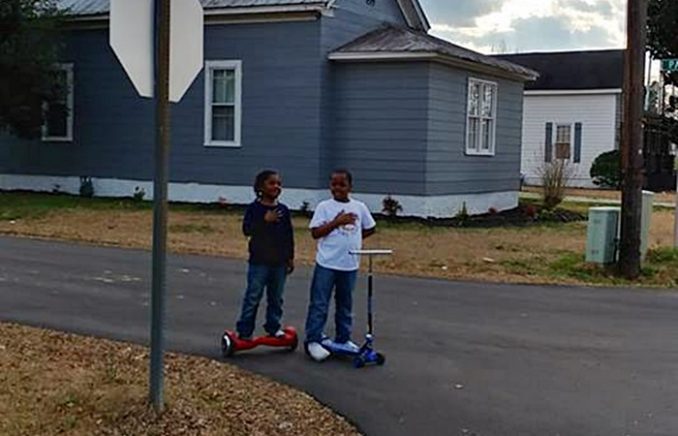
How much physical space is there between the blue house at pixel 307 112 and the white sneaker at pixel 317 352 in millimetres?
12834

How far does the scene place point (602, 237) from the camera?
44.3 feet

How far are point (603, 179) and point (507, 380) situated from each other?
3123 centimetres

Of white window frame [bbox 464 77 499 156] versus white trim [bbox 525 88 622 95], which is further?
white trim [bbox 525 88 622 95]

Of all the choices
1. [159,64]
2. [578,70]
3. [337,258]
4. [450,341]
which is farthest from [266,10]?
[578,70]

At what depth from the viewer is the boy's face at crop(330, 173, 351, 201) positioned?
7531 mm

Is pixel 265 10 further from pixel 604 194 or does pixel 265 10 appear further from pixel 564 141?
pixel 564 141

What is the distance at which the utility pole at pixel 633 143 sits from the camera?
1304 cm

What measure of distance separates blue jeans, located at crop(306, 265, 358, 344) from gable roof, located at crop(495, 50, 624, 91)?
3283 centimetres

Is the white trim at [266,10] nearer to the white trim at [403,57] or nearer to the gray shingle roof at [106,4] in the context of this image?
the gray shingle roof at [106,4]

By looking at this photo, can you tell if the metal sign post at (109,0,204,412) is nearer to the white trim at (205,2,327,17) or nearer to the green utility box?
the green utility box

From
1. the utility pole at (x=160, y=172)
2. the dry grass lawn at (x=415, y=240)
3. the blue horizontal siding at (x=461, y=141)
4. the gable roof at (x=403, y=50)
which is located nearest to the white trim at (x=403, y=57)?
the gable roof at (x=403, y=50)

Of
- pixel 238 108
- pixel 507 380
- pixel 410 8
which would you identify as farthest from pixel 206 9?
pixel 507 380

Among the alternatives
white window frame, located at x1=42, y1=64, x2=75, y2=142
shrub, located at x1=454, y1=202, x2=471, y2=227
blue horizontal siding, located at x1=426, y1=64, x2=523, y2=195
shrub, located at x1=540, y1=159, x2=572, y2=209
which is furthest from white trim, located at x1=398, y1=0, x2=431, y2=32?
white window frame, located at x1=42, y1=64, x2=75, y2=142

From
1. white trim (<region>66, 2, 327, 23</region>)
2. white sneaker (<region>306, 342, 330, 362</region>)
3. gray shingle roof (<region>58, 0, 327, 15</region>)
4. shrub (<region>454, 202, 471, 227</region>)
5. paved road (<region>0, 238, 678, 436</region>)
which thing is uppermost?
gray shingle roof (<region>58, 0, 327, 15</region>)
